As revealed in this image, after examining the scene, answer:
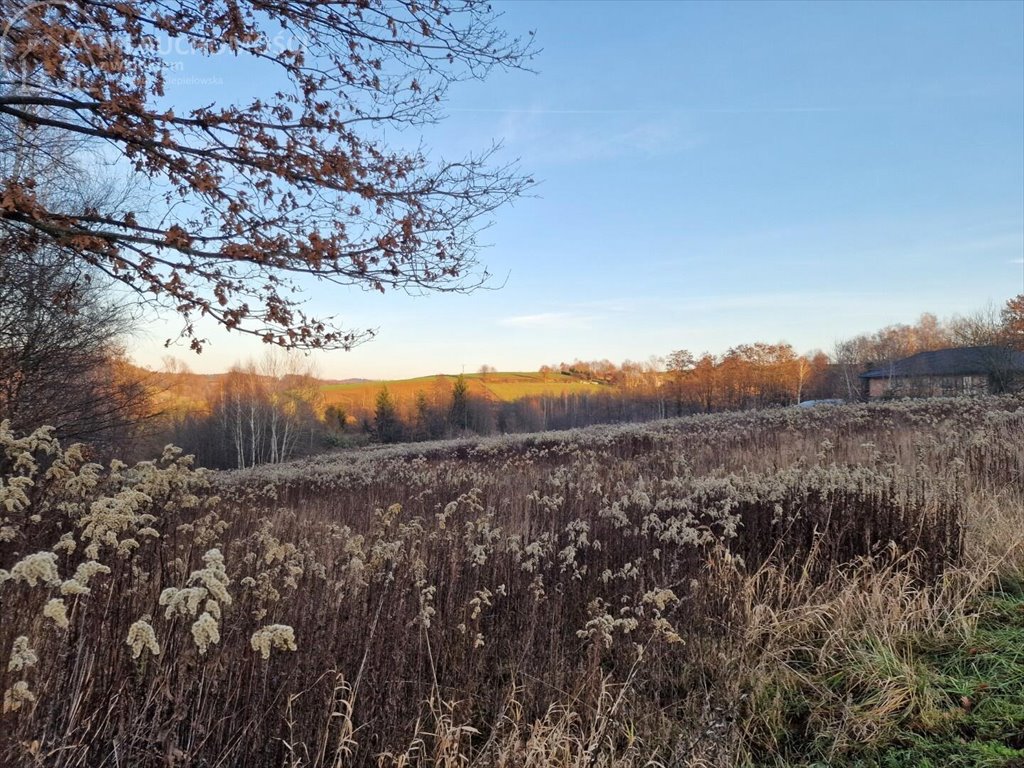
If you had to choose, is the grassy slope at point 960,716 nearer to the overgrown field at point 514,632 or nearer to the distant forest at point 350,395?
the overgrown field at point 514,632

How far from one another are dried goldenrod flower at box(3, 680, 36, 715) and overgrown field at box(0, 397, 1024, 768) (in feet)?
0.05

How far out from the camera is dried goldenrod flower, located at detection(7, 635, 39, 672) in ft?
5.74

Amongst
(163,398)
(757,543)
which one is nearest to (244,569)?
(757,543)

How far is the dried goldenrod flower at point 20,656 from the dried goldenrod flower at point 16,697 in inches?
2.1

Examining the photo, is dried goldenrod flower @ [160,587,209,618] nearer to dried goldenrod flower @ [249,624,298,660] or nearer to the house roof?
dried goldenrod flower @ [249,624,298,660]

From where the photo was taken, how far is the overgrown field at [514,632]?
2146 millimetres

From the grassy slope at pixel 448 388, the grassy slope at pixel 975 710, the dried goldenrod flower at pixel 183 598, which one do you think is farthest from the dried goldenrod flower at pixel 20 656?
the grassy slope at pixel 448 388

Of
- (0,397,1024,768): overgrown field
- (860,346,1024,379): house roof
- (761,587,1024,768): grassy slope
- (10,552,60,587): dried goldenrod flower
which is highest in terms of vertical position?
(860,346,1024,379): house roof

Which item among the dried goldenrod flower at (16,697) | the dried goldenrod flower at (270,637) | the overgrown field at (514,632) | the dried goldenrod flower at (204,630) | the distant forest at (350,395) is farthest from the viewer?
the distant forest at (350,395)

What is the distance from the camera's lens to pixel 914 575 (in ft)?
14.0

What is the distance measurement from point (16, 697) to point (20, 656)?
131 millimetres

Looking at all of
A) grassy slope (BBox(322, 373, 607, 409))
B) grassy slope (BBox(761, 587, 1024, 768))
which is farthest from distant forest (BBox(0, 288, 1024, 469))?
grassy slope (BBox(761, 587, 1024, 768))

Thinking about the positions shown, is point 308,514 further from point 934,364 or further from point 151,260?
point 934,364

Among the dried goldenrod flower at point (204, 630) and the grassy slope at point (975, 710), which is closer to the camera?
the dried goldenrod flower at point (204, 630)
